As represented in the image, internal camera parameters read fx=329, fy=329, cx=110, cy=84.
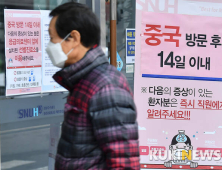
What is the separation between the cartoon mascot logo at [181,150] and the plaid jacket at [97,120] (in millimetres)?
1601

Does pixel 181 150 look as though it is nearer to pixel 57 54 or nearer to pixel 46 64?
pixel 46 64

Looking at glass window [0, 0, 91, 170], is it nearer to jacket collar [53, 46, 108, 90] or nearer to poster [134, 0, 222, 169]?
poster [134, 0, 222, 169]

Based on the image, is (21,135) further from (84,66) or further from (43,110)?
(84,66)

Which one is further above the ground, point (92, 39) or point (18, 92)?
point (92, 39)

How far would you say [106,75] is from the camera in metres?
1.47

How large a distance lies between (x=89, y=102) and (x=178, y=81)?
163 cm

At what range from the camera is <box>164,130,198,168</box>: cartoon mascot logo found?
9.71 ft

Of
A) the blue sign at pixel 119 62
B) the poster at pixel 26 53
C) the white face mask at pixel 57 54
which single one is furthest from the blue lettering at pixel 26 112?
the white face mask at pixel 57 54

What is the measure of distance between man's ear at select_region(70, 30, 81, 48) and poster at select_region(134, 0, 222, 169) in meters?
1.37

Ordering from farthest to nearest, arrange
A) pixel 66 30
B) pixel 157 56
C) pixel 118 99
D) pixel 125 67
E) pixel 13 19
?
pixel 125 67
pixel 157 56
pixel 13 19
pixel 66 30
pixel 118 99

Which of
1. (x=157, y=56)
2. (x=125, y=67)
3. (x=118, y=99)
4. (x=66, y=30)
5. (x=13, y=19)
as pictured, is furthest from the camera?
(x=125, y=67)

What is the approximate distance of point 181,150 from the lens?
298 centimetres

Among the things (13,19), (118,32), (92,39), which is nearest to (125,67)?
(118,32)

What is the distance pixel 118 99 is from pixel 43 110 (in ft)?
5.27
